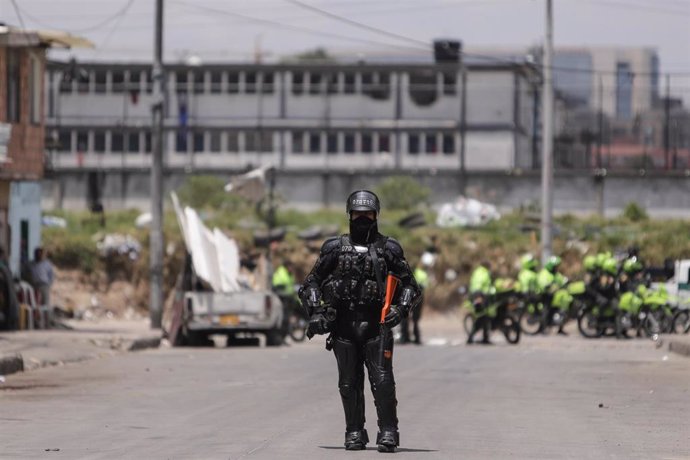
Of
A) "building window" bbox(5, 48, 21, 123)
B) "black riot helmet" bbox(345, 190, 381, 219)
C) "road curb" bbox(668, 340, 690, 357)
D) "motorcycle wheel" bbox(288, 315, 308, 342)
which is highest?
"building window" bbox(5, 48, 21, 123)

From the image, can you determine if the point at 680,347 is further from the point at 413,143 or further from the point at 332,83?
the point at 332,83

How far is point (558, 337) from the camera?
37.4 metres

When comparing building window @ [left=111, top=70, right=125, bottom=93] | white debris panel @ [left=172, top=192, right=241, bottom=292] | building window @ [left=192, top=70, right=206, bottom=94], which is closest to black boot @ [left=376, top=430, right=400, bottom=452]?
white debris panel @ [left=172, top=192, right=241, bottom=292]

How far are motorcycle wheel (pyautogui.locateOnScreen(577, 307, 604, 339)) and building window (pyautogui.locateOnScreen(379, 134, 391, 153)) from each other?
158ft

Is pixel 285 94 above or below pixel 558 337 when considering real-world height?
above

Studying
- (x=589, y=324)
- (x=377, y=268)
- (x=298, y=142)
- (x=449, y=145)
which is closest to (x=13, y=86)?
(x=589, y=324)

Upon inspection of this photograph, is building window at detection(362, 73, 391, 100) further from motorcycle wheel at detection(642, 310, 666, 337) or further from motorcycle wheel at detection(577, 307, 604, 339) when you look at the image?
motorcycle wheel at detection(642, 310, 666, 337)

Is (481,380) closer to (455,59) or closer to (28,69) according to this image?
(28,69)

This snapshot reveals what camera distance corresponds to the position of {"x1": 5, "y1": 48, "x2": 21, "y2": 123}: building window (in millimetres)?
36344

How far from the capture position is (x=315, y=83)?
8631 cm

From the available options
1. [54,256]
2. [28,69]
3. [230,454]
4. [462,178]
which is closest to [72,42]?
[28,69]

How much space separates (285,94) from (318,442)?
7356 cm

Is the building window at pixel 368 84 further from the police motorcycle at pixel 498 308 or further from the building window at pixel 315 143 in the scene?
the police motorcycle at pixel 498 308

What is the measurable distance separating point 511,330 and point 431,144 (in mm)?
50180
